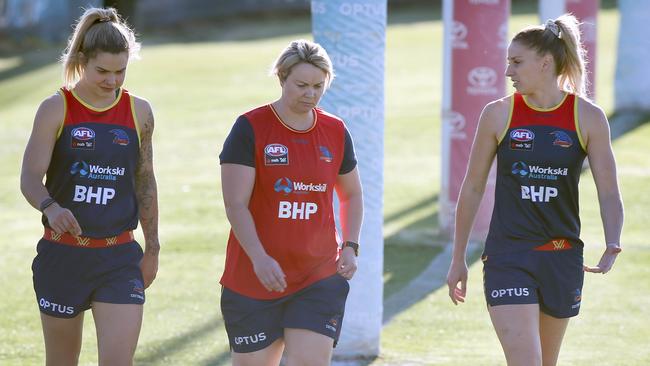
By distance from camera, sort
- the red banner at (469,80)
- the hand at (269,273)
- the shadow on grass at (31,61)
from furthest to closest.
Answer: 1. the shadow on grass at (31,61)
2. the red banner at (469,80)
3. the hand at (269,273)

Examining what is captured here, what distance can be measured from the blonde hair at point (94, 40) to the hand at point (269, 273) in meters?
1.17

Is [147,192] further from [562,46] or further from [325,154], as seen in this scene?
[562,46]

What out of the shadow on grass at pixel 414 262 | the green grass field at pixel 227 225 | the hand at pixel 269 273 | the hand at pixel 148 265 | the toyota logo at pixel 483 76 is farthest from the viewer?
the toyota logo at pixel 483 76

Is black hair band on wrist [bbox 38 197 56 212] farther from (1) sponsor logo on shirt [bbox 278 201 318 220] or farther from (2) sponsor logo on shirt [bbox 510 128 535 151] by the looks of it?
(2) sponsor logo on shirt [bbox 510 128 535 151]

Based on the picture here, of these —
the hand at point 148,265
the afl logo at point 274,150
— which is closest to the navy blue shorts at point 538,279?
the afl logo at point 274,150

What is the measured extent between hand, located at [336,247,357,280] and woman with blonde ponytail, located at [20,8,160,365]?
0.93 meters

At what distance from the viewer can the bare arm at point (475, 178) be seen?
5.58 metres

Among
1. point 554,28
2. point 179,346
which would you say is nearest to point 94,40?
point 554,28

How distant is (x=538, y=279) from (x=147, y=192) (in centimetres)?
189

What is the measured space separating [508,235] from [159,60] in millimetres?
24989

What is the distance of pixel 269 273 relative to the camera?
17.0ft

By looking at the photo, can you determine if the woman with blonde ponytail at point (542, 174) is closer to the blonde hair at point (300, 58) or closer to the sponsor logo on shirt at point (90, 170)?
the blonde hair at point (300, 58)

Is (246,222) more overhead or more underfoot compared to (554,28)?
more underfoot

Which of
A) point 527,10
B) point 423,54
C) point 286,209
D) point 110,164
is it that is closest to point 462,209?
point 286,209
